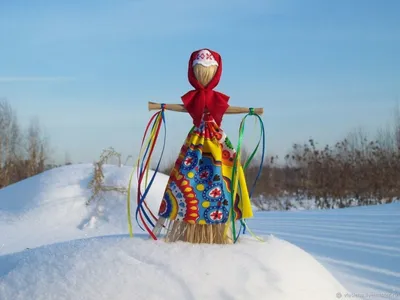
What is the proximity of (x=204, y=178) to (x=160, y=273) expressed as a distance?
586 mm

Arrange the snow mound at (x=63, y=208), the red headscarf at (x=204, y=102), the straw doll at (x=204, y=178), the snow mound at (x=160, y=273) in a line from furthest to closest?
the snow mound at (x=63, y=208)
the red headscarf at (x=204, y=102)
the straw doll at (x=204, y=178)
the snow mound at (x=160, y=273)

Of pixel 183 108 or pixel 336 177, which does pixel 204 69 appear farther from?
pixel 336 177

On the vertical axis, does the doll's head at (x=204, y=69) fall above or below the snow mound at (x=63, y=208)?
above

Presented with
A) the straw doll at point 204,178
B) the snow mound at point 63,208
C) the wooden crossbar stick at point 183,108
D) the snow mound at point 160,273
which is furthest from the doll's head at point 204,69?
the snow mound at point 63,208

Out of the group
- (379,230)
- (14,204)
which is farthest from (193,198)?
(14,204)

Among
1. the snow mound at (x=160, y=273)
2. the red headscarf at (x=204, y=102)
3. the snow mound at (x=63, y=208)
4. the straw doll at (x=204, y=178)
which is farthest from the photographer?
the snow mound at (x=63, y=208)

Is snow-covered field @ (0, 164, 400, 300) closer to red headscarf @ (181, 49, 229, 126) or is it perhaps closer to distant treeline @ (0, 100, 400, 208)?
red headscarf @ (181, 49, 229, 126)

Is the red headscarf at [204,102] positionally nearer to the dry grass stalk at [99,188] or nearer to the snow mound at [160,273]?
the snow mound at [160,273]

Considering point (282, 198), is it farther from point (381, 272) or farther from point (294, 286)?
point (294, 286)

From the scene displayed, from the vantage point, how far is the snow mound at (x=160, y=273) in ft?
8.20

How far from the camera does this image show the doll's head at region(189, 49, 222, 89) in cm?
301

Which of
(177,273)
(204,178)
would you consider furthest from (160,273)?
(204,178)

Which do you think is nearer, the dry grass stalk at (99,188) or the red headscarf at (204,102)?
the red headscarf at (204,102)

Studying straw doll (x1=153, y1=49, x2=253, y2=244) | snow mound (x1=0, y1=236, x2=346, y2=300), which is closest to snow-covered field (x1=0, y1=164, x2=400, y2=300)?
snow mound (x1=0, y1=236, x2=346, y2=300)
